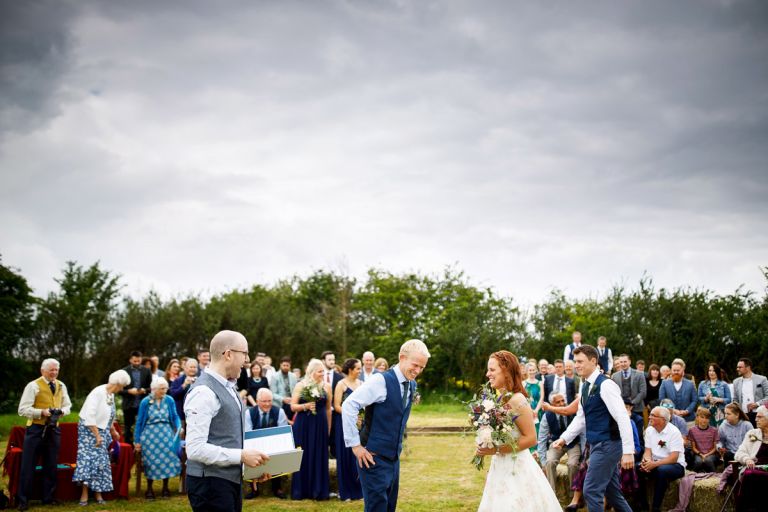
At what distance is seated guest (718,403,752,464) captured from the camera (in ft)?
31.3

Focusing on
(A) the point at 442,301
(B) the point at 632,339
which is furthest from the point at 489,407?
(A) the point at 442,301

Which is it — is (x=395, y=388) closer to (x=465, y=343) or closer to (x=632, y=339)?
(x=632, y=339)

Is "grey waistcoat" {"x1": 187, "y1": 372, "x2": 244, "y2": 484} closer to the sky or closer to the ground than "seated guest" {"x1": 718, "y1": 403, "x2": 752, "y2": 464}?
closer to the sky

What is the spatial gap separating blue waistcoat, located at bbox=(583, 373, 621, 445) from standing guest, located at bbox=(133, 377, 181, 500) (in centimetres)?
675

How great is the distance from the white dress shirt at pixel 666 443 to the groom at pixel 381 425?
16.0 feet

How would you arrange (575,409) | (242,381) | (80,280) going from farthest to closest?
(80,280) < (242,381) < (575,409)

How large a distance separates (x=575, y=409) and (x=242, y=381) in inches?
280

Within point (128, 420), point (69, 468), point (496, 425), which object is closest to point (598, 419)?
point (496, 425)

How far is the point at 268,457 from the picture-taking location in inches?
163

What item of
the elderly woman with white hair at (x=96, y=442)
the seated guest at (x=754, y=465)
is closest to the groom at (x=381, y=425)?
the seated guest at (x=754, y=465)

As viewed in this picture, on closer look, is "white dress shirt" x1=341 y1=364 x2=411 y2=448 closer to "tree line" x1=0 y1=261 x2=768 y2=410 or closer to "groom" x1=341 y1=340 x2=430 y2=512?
"groom" x1=341 y1=340 x2=430 y2=512

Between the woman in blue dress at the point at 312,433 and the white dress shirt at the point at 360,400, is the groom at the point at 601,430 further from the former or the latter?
the woman in blue dress at the point at 312,433

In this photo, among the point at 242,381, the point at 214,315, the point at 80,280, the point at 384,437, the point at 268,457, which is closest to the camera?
the point at 268,457

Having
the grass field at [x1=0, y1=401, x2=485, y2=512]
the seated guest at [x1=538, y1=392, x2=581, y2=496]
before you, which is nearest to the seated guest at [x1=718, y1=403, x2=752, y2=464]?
the seated guest at [x1=538, y1=392, x2=581, y2=496]
